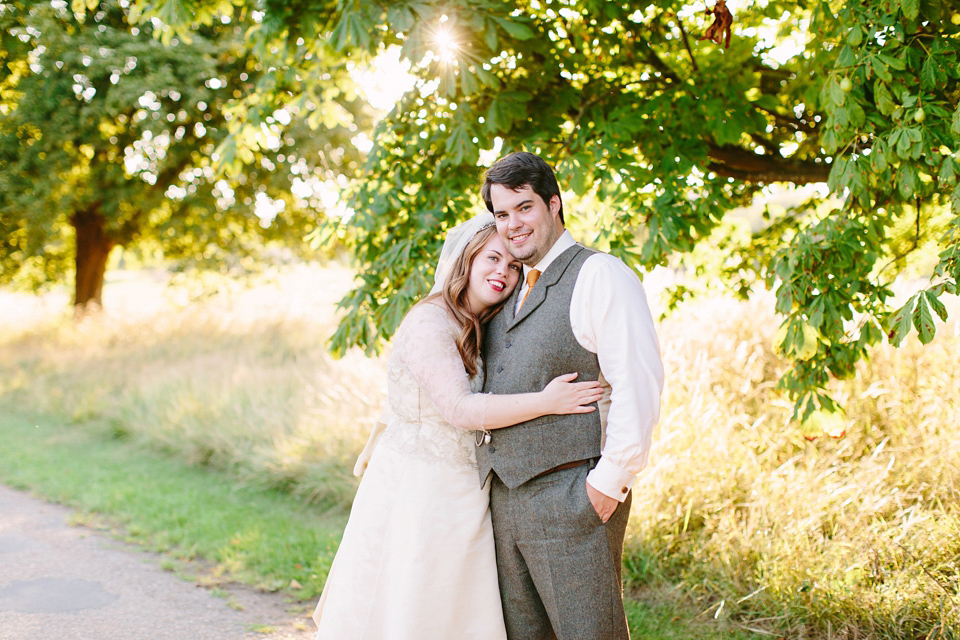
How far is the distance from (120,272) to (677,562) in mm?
70980

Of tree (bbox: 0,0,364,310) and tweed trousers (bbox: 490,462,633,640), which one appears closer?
tweed trousers (bbox: 490,462,633,640)

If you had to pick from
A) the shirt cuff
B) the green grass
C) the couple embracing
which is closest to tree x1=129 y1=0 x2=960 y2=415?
the couple embracing

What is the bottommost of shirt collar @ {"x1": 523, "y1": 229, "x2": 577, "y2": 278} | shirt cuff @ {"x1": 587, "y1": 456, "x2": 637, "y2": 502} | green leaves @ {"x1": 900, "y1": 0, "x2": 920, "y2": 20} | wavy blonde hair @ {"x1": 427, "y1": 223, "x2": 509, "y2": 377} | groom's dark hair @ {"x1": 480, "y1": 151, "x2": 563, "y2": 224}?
shirt cuff @ {"x1": 587, "y1": 456, "x2": 637, "y2": 502}

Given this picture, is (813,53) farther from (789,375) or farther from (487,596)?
(487,596)

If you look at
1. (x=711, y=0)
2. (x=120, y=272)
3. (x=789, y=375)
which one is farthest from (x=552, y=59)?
(x=120, y=272)

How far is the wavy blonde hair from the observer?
2.79m

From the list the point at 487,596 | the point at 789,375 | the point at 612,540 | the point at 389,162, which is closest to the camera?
the point at 612,540

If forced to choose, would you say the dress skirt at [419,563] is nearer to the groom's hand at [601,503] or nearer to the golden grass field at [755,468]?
the groom's hand at [601,503]

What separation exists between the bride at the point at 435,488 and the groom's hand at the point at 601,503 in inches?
12.5

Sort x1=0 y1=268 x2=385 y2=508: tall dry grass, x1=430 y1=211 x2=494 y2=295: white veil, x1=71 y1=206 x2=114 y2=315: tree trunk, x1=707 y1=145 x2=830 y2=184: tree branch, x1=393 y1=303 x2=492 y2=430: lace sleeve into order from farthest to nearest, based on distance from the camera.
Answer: x1=71 y1=206 x2=114 y2=315: tree trunk
x1=0 y1=268 x2=385 y2=508: tall dry grass
x1=707 y1=145 x2=830 y2=184: tree branch
x1=430 y1=211 x2=494 y2=295: white veil
x1=393 y1=303 x2=492 y2=430: lace sleeve

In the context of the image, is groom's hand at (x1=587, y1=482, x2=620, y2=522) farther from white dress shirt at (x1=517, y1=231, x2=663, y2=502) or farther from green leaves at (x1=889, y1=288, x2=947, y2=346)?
green leaves at (x1=889, y1=288, x2=947, y2=346)

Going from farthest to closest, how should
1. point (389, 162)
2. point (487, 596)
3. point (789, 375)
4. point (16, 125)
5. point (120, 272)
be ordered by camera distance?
point (120, 272) → point (16, 125) → point (389, 162) → point (789, 375) → point (487, 596)

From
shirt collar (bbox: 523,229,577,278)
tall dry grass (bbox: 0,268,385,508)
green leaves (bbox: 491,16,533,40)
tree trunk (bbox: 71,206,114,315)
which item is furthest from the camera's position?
tree trunk (bbox: 71,206,114,315)

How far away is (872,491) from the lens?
4.31 m
